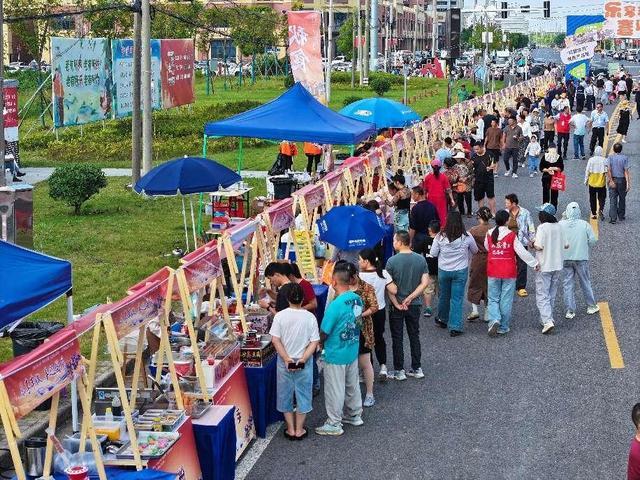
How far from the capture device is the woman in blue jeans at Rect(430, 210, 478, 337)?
13.8 meters

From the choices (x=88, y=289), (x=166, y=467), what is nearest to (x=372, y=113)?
(x=88, y=289)

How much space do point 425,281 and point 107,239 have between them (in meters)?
9.24

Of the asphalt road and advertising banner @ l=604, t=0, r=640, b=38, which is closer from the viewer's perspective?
the asphalt road

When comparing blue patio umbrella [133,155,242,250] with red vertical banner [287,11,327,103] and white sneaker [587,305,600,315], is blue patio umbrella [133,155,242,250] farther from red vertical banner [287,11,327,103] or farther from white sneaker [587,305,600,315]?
red vertical banner [287,11,327,103]

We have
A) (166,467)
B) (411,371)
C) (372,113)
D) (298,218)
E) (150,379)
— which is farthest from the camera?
(372,113)

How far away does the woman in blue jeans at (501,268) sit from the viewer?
1377cm

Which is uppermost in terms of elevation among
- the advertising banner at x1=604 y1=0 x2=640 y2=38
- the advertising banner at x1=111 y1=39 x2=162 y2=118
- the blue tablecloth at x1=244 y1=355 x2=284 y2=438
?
the advertising banner at x1=604 y1=0 x2=640 y2=38

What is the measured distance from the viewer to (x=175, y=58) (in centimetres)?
3950

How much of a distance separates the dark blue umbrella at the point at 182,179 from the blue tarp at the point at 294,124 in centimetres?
178

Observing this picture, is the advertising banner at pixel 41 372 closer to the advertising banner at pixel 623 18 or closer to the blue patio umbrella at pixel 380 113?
the blue patio umbrella at pixel 380 113

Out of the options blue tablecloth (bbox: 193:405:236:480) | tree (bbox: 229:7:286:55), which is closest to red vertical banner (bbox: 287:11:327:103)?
blue tablecloth (bbox: 193:405:236:480)

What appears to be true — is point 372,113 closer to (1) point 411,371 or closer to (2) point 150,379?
(1) point 411,371

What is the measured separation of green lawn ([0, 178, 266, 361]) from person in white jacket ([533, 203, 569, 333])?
5.95 meters

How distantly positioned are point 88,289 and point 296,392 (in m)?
6.70
